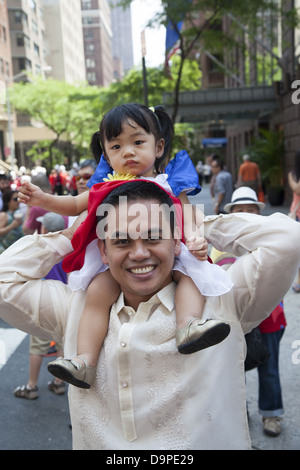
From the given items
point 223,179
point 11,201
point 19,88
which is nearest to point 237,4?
point 223,179

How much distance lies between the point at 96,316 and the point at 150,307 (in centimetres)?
20

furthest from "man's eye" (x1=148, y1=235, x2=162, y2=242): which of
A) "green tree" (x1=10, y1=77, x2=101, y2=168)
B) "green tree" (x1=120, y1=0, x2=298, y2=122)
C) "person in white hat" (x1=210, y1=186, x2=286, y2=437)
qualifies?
"green tree" (x1=10, y1=77, x2=101, y2=168)

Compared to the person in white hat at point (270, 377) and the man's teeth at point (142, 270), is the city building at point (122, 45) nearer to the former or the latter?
the person in white hat at point (270, 377)

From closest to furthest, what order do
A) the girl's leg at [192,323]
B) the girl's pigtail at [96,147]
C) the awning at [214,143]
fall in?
the girl's leg at [192,323] → the girl's pigtail at [96,147] → the awning at [214,143]

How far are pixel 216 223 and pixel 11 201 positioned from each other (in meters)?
6.27

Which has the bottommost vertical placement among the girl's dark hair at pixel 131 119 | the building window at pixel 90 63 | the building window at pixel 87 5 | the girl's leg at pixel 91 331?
the girl's leg at pixel 91 331

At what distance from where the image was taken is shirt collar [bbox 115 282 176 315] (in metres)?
1.91

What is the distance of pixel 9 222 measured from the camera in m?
7.50

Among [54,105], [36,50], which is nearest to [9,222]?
[54,105]

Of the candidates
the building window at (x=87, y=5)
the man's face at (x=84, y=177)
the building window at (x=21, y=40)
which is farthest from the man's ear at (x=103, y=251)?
the building window at (x=21, y=40)

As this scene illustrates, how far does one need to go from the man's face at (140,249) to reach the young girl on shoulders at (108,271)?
11 centimetres

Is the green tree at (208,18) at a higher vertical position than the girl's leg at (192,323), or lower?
higher

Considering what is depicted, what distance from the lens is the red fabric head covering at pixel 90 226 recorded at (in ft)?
6.29

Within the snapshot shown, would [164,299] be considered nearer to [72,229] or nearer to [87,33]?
[72,229]
